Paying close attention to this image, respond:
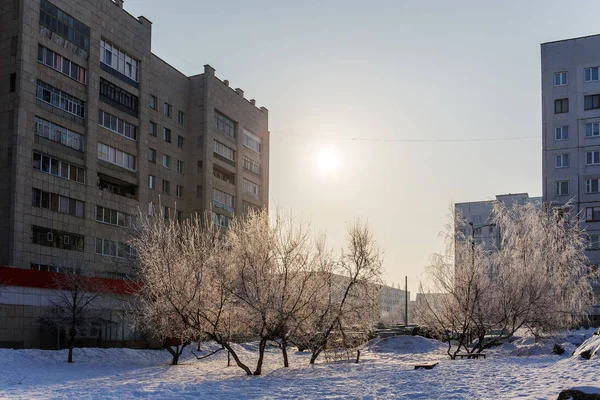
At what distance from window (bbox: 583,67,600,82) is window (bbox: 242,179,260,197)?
33302mm

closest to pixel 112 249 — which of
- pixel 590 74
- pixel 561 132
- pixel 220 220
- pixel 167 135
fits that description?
pixel 167 135

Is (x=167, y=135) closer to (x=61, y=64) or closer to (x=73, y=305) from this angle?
(x=61, y=64)

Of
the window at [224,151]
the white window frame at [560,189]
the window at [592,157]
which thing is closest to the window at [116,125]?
the window at [224,151]

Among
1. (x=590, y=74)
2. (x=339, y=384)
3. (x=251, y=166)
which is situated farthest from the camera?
(x=251, y=166)

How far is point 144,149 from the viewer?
1961 inches

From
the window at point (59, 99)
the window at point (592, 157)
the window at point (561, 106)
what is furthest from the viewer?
the window at point (561, 106)

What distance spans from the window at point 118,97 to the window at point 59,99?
2.70 meters

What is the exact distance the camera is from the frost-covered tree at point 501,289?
28.9 m

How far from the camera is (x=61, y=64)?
41438 millimetres

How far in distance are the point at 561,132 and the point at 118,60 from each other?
3859 centimetres

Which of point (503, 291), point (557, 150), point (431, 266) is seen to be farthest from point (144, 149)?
point (557, 150)

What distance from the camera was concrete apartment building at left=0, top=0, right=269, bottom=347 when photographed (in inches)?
1487

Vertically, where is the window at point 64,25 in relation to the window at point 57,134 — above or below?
above

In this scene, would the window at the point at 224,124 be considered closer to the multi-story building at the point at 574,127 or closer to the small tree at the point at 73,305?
the small tree at the point at 73,305
